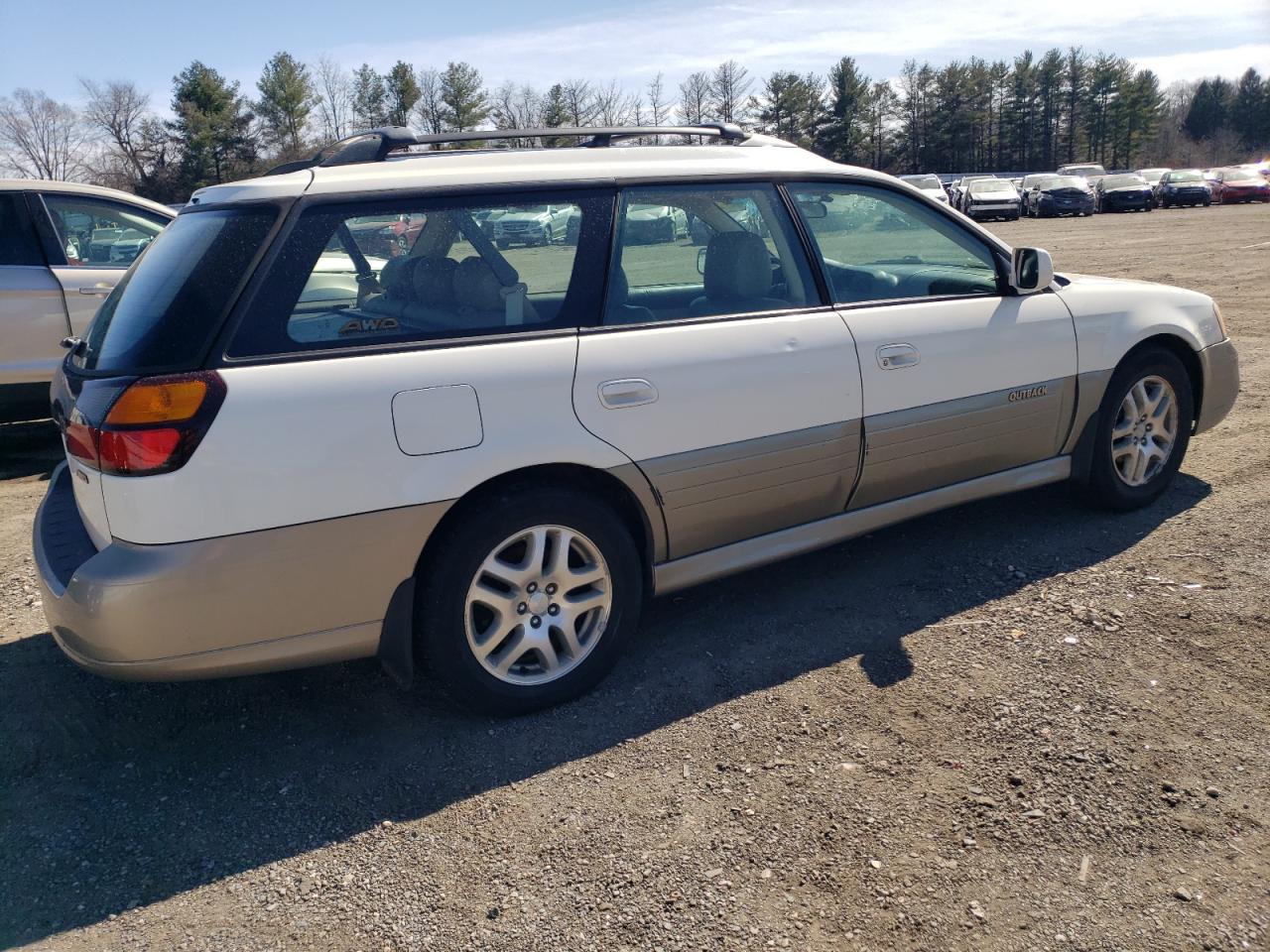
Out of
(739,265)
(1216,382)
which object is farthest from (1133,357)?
(739,265)

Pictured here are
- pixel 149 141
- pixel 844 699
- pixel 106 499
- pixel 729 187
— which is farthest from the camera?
pixel 149 141

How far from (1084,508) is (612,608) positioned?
9.01 ft

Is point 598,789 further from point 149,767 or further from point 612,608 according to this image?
point 149,767

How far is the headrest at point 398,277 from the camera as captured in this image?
3.18 meters

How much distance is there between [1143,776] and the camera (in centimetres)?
282

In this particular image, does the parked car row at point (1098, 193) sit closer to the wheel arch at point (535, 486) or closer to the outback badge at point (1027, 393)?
the outback badge at point (1027, 393)

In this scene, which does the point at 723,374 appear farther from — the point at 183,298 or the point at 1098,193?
the point at 1098,193

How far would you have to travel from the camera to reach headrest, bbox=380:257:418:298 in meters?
3.18

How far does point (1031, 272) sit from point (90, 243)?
6.23 m

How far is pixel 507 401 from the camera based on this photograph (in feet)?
10.1

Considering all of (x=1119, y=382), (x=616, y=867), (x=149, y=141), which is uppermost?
(x=149, y=141)

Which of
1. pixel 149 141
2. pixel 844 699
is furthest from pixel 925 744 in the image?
pixel 149 141

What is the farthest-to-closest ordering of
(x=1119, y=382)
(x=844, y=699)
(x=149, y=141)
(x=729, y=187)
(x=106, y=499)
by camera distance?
1. (x=149, y=141)
2. (x=1119, y=382)
3. (x=729, y=187)
4. (x=844, y=699)
5. (x=106, y=499)

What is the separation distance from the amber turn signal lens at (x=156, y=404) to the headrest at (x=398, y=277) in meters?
0.72
